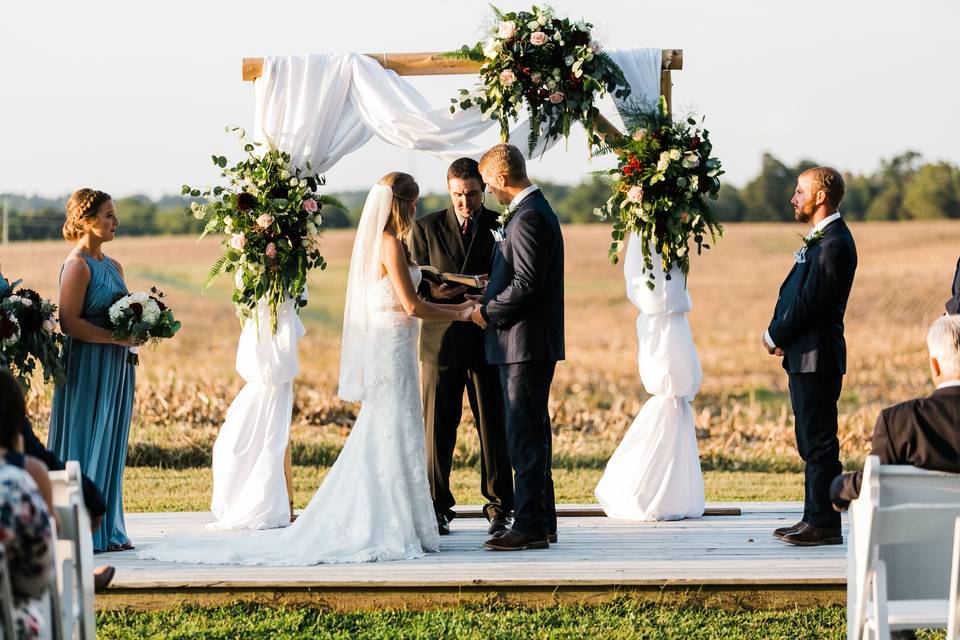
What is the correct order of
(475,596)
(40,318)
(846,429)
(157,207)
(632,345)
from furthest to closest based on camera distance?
(157,207) < (632,345) < (846,429) < (40,318) < (475,596)

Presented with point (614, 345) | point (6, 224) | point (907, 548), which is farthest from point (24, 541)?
point (6, 224)

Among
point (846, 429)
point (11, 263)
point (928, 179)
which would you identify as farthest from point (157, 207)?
point (846, 429)

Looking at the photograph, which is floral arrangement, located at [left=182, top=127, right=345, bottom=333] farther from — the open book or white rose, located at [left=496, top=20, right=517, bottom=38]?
white rose, located at [left=496, top=20, right=517, bottom=38]

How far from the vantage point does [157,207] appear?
33.1m

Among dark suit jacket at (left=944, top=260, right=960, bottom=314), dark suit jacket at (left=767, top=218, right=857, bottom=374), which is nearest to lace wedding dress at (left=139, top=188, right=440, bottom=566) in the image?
dark suit jacket at (left=767, top=218, right=857, bottom=374)

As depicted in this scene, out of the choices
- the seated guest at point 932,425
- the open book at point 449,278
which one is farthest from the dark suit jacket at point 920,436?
the open book at point 449,278

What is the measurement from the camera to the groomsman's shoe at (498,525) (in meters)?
7.10

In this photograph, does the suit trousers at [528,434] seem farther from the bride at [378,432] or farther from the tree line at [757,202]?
the tree line at [757,202]

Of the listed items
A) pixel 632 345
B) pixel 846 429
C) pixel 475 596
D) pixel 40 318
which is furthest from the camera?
pixel 632 345

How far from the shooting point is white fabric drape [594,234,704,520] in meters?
7.62

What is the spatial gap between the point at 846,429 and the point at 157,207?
22551mm

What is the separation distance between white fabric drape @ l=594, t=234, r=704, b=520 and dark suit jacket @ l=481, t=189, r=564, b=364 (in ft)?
3.88

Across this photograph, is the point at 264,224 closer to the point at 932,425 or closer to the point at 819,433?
the point at 819,433

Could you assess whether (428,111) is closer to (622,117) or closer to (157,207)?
(622,117)
